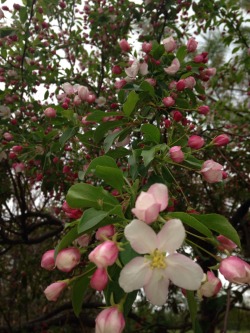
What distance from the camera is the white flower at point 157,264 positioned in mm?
661

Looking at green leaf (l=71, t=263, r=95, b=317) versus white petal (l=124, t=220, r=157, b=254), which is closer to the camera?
white petal (l=124, t=220, r=157, b=254)

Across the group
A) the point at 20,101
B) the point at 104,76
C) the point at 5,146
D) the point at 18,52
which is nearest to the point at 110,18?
the point at 104,76

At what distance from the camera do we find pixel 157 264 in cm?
69

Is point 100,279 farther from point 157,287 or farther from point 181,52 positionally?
point 181,52

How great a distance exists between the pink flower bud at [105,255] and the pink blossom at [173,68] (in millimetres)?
790

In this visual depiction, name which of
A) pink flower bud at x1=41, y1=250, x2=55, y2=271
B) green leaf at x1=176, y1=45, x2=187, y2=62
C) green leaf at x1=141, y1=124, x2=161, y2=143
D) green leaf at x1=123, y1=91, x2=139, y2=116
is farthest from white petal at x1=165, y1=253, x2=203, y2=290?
green leaf at x1=176, y1=45, x2=187, y2=62

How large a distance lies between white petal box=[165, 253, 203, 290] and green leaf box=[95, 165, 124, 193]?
0.65ft

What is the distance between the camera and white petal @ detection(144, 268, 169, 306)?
70 cm

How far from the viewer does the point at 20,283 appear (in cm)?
310

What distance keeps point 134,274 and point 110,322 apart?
89 mm

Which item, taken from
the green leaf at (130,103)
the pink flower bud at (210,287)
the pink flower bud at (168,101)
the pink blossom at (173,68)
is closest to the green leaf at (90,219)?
the pink flower bud at (210,287)

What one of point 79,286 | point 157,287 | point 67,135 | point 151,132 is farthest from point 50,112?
point 157,287

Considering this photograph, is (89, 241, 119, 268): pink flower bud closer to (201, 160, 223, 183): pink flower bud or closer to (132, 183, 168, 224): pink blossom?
(132, 183, 168, 224): pink blossom

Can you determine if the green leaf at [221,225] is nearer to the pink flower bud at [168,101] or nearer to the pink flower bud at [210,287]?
the pink flower bud at [210,287]
